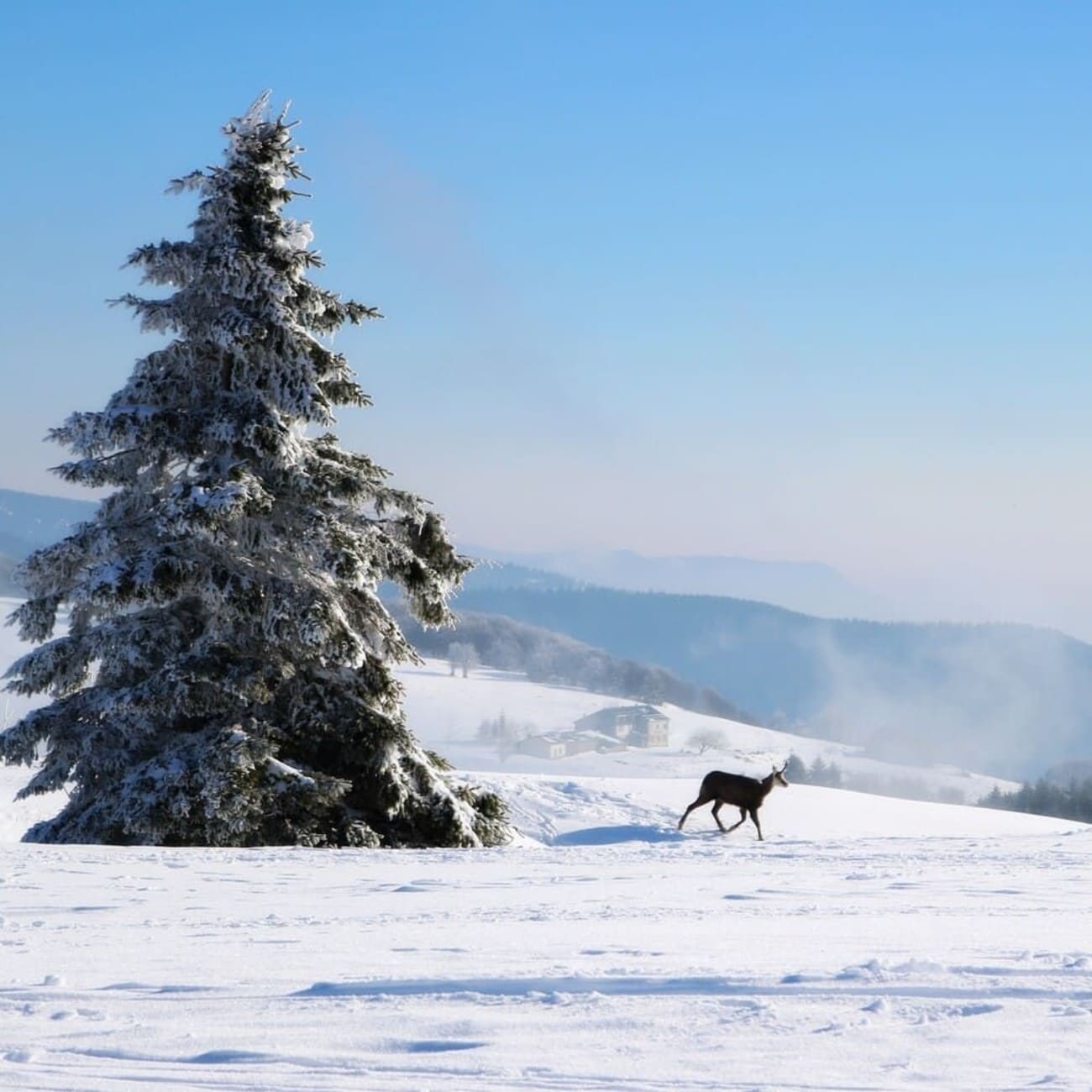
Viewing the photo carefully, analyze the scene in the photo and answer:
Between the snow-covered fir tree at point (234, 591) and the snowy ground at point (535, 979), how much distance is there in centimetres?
384

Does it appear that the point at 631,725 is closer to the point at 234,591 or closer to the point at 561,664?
the point at 561,664

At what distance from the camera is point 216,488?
14.6m

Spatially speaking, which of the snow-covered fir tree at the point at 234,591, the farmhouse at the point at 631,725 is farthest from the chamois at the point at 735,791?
the farmhouse at the point at 631,725

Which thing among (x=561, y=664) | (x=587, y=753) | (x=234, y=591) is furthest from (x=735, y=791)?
(x=561, y=664)

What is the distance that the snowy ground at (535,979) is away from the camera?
13.6 feet

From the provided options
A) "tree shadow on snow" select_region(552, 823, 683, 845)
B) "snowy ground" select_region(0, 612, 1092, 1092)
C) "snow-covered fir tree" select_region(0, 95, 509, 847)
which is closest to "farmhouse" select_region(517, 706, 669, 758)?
"tree shadow on snow" select_region(552, 823, 683, 845)

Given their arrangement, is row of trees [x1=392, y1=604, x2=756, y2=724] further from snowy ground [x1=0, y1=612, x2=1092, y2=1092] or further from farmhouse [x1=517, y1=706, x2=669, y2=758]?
snowy ground [x1=0, y1=612, x2=1092, y2=1092]

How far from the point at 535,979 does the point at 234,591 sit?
10.6 meters

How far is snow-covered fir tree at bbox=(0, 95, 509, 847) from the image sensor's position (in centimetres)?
1466

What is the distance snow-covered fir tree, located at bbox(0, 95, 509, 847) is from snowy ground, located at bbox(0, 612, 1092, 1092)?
3.84m

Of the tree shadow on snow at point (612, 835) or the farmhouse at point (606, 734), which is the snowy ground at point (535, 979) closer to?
the tree shadow on snow at point (612, 835)

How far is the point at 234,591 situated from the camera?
15.1 meters

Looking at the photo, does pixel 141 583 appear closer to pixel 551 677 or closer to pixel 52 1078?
pixel 52 1078

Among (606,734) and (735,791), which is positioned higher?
(735,791)
